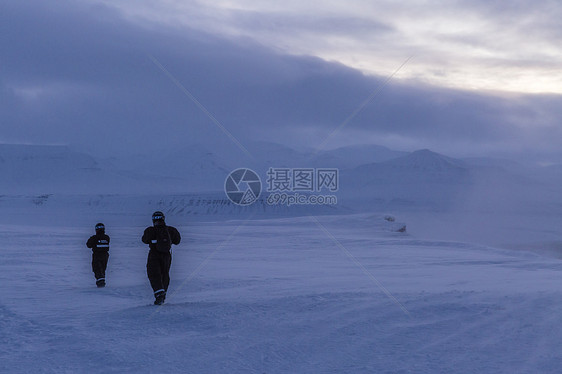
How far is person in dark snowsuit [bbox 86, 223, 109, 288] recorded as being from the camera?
37.0ft

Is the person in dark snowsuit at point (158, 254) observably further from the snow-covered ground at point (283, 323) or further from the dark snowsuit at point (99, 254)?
the dark snowsuit at point (99, 254)

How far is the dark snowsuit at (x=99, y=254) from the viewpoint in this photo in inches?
444

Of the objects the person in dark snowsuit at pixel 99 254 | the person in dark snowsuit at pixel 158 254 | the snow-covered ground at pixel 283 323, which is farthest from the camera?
the person in dark snowsuit at pixel 99 254

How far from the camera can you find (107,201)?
105 metres

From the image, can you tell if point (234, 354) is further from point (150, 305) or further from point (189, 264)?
point (189, 264)

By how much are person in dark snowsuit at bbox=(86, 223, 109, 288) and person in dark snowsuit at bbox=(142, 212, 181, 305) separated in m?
2.95

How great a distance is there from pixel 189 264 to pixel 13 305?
300 inches

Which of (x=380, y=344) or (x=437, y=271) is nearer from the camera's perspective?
(x=380, y=344)

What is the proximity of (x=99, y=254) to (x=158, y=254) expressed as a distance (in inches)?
125

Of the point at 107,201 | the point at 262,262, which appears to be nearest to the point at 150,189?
the point at 107,201

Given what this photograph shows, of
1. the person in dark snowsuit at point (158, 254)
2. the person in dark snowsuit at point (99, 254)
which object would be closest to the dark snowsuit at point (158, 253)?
the person in dark snowsuit at point (158, 254)

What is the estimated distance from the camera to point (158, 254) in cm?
883

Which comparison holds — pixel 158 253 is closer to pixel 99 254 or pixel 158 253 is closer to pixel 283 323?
pixel 283 323

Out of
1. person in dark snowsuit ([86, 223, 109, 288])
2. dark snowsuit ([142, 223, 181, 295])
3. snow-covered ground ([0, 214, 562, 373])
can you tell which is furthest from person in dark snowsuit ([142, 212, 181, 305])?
person in dark snowsuit ([86, 223, 109, 288])
